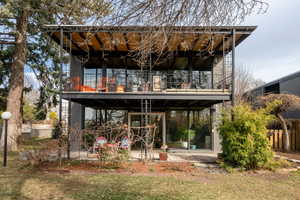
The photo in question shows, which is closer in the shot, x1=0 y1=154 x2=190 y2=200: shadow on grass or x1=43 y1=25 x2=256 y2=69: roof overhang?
x1=0 y1=154 x2=190 y2=200: shadow on grass

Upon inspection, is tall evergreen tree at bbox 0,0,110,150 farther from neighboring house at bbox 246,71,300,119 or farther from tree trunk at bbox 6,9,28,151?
neighboring house at bbox 246,71,300,119

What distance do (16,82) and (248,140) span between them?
1283 centimetres

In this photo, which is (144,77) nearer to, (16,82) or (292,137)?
(16,82)

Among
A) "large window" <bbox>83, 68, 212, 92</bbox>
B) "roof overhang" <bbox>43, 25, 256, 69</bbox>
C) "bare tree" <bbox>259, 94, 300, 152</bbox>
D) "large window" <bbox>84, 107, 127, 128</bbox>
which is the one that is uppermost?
"roof overhang" <bbox>43, 25, 256, 69</bbox>

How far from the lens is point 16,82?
12.3 meters

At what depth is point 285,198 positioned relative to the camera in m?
4.84

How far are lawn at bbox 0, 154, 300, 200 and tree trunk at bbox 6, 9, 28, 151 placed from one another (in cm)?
565

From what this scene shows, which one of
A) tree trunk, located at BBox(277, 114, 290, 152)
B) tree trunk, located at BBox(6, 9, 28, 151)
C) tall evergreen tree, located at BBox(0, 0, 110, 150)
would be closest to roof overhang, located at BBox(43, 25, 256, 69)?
tall evergreen tree, located at BBox(0, 0, 110, 150)

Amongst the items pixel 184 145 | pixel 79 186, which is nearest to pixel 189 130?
pixel 184 145

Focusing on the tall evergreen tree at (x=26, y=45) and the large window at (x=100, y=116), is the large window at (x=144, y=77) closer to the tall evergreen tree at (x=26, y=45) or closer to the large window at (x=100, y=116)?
the large window at (x=100, y=116)

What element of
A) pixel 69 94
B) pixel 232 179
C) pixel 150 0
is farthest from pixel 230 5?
pixel 69 94

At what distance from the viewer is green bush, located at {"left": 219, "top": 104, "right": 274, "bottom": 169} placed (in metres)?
7.52

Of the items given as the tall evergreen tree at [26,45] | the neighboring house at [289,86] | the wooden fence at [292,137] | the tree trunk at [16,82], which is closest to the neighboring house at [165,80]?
the tall evergreen tree at [26,45]

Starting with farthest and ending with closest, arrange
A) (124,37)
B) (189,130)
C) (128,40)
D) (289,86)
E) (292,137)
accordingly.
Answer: (289,86), (292,137), (189,130), (124,37), (128,40)
